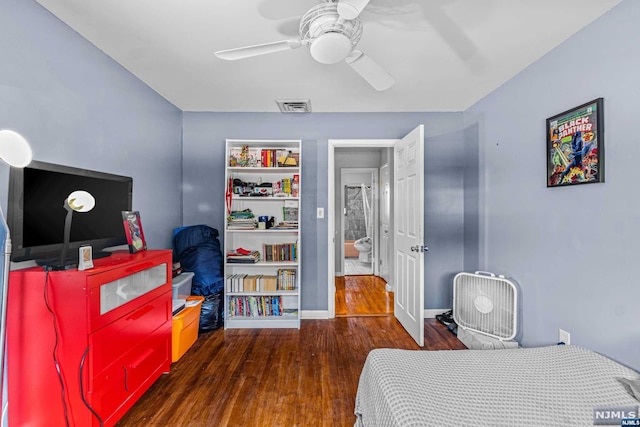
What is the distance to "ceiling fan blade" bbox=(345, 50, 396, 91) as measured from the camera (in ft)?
5.27

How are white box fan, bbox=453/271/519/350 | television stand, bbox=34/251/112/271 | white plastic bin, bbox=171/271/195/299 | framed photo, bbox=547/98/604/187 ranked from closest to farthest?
1. television stand, bbox=34/251/112/271
2. framed photo, bbox=547/98/604/187
3. white box fan, bbox=453/271/519/350
4. white plastic bin, bbox=171/271/195/299

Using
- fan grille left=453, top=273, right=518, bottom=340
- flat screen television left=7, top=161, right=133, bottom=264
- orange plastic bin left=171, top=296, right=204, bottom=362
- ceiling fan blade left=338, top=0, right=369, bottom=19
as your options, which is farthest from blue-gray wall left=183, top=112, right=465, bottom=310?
ceiling fan blade left=338, top=0, right=369, bottom=19

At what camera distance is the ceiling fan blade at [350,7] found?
1.18 metres

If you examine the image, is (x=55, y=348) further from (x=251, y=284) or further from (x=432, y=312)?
(x=432, y=312)

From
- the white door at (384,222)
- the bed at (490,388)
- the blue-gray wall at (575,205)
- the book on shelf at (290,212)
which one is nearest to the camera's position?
the bed at (490,388)

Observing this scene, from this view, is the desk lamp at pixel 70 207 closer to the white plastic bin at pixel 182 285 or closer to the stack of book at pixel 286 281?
the white plastic bin at pixel 182 285

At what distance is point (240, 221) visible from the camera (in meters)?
3.07

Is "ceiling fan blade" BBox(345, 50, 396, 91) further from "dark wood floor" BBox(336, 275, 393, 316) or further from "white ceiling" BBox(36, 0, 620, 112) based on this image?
"dark wood floor" BBox(336, 275, 393, 316)

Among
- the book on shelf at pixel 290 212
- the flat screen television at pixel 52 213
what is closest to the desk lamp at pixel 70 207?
the flat screen television at pixel 52 213

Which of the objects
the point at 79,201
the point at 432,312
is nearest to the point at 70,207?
the point at 79,201

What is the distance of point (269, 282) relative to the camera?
10.1 feet

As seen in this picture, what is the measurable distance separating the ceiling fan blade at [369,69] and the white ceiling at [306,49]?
32 centimetres

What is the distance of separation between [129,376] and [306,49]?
2.43 meters

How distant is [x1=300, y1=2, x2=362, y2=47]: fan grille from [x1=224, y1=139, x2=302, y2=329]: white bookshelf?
1.58 m
